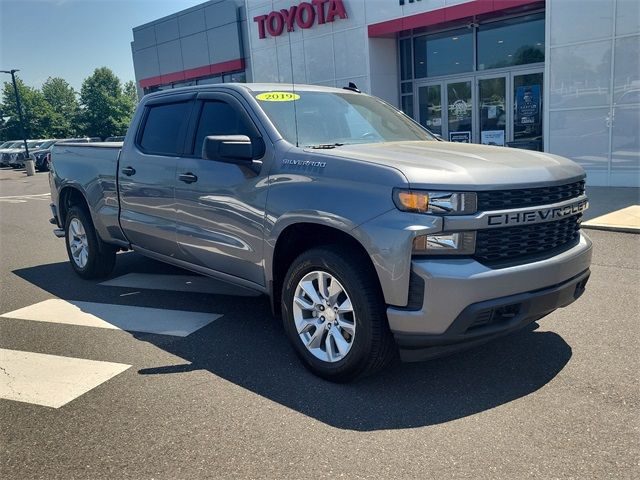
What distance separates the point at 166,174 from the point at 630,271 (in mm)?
4933

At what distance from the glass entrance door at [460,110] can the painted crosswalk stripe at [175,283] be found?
11.0 metres

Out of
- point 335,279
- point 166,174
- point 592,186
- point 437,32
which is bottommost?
point 592,186

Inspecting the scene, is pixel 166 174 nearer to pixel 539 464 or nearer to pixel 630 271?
pixel 539 464

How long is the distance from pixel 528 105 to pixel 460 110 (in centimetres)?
207

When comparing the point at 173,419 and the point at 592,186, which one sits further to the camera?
the point at 592,186

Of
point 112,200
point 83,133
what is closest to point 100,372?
point 112,200

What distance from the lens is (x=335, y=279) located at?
366cm

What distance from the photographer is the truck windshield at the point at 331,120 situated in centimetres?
438

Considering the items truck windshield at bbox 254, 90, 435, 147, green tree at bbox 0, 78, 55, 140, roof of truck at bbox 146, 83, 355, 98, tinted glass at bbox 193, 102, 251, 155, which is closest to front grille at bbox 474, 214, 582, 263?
truck windshield at bbox 254, 90, 435, 147

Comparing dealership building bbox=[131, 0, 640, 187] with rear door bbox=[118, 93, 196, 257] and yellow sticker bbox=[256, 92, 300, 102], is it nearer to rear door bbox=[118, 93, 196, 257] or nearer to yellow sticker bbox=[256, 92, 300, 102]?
rear door bbox=[118, 93, 196, 257]

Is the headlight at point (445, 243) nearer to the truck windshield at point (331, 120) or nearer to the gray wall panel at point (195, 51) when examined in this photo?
the truck windshield at point (331, 120)

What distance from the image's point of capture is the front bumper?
3.21 m

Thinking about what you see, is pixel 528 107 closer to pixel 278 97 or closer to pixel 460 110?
pixel 460 110

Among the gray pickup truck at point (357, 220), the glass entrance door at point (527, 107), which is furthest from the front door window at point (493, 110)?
the gray pickup truck at point (357, 220)
